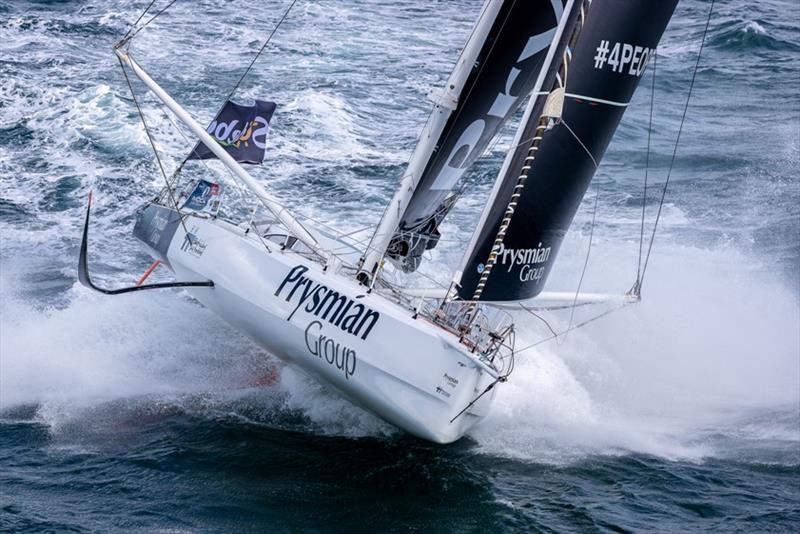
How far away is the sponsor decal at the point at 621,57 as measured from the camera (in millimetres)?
10500

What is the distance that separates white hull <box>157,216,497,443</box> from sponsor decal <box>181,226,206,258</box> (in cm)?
2

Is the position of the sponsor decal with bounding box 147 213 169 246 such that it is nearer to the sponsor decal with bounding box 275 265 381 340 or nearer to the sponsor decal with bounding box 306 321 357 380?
the sponsor decal with bounding box 275 265 381 340

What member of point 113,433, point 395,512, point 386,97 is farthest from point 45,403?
point 386,97

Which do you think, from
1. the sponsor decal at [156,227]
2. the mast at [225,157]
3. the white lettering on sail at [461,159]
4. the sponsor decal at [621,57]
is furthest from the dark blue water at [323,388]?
the sponsor decal at [621,57]

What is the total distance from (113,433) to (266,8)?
19.1 meters

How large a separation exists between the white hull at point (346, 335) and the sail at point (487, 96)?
5.17 feet

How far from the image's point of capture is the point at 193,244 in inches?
520

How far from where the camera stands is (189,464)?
35.9 ft

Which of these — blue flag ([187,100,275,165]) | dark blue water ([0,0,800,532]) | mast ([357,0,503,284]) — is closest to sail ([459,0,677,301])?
mast ([357,0,503,284])

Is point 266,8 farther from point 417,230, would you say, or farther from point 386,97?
point 417,230

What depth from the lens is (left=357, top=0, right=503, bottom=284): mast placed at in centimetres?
1220

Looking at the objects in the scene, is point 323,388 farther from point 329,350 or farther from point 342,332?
A: point 342,332

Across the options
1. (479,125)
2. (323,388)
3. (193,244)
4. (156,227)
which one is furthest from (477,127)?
(156,227)

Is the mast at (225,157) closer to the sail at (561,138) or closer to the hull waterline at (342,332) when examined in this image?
the hull waterline at (342,332)
